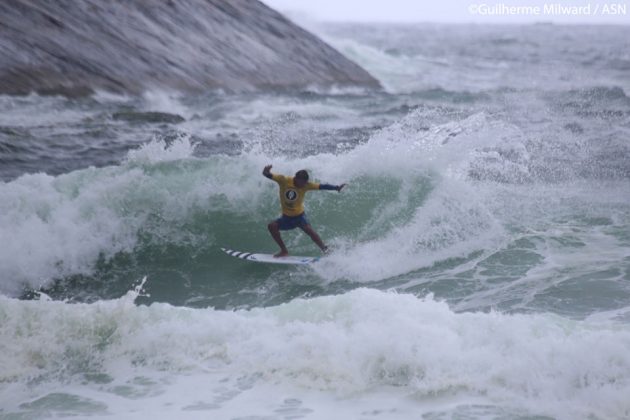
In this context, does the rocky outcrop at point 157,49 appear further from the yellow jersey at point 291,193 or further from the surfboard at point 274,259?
the yellow jersey at point 291,193

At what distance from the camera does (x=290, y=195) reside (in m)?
10.8

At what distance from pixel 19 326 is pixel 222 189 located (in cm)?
528

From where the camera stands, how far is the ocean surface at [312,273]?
6.92 metres

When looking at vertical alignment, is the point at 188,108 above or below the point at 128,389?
above

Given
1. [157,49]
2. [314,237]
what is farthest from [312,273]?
[157,49]

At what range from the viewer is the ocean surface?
6.92 metres

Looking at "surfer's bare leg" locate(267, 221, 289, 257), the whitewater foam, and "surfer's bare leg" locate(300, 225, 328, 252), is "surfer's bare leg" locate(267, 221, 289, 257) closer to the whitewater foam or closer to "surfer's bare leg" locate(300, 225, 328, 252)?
"surfer's bare leg" locate(300, 225, 328, 252)

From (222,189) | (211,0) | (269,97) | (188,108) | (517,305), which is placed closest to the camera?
(517,305)

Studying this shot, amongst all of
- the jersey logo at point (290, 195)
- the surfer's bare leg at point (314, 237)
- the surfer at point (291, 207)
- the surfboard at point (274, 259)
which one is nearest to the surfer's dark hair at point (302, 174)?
the surfer at point (291, 207)

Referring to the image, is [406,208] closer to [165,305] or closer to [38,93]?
[165,305]

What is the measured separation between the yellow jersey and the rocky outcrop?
1206 centimetres

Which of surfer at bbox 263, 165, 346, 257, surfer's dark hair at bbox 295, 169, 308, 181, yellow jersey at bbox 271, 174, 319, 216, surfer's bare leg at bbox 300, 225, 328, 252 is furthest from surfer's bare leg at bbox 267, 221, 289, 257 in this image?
surfer's dark hair at bbox 295, 169, 308, 181

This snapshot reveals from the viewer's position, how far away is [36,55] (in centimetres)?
2111

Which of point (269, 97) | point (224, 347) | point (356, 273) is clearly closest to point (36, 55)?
point (269, 97)
